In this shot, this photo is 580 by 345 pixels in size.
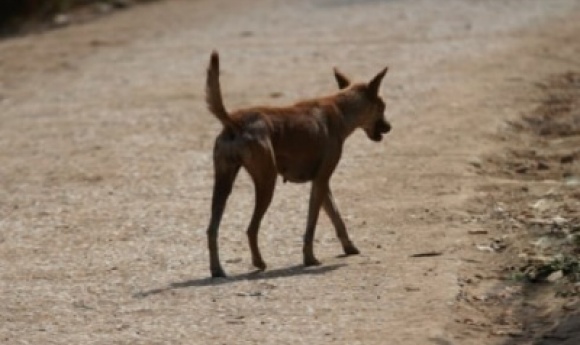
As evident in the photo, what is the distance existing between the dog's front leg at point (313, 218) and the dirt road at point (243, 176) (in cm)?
9

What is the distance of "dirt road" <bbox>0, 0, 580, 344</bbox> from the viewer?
9.76 m

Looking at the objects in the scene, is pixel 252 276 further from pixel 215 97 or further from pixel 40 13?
pixel 40 13

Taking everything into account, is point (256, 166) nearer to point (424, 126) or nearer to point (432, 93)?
point (424, 126)

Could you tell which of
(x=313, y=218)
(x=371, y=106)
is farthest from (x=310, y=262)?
(x=371, y=106)

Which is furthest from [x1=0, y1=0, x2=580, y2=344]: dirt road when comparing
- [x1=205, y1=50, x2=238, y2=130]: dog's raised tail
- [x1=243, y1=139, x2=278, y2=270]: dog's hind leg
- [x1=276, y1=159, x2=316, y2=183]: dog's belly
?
[x1=205, y1=50, x2=238, y2=130]: dog's raised tail

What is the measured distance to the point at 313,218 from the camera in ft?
36.1

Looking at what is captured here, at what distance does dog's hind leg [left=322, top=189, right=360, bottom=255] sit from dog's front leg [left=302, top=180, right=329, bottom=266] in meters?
0.16

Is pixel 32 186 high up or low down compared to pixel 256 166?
down

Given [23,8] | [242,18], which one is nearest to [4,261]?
[242,18]

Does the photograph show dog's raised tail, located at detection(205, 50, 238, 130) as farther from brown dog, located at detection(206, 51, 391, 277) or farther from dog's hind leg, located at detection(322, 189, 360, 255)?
dog's hind leg, located at detection(322, 189, 360, 255)

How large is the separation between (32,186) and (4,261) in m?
2.58

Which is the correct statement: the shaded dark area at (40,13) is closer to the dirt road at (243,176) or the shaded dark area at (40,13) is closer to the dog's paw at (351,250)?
the dirt road at (243,176)

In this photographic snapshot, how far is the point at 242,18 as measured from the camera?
23.2 m

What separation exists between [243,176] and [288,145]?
325 cm
